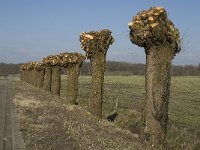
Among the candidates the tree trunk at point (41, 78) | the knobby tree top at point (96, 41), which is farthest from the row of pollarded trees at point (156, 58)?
the tree trunk at point (41, 78)

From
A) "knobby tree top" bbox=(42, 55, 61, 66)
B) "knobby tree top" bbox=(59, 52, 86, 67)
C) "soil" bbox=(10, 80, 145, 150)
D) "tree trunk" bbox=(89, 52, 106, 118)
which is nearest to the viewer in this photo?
"soil" bbox=(10, 80, 145, 150)

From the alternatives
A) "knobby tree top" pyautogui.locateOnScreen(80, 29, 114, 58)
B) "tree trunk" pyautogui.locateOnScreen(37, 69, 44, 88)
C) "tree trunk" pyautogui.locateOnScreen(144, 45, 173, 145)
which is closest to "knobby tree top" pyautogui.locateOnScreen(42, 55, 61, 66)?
"tree trunk" pyautogui.locateOnScreen(37, 69, 44, 88)

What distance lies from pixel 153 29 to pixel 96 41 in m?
7.42

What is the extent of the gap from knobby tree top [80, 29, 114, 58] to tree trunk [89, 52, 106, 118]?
12.5 inches

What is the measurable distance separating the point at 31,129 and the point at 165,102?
4177mm

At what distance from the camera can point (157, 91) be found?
13.0 meters

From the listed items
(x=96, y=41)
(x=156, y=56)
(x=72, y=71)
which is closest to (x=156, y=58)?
(x=156, y=56)

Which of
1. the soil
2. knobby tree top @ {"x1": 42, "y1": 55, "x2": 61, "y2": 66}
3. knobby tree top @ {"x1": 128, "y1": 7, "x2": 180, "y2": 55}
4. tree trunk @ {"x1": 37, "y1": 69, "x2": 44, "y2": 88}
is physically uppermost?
knobby tree top @ {"x1": 128, "y1": 7, "x2": 180, "y2": 55}

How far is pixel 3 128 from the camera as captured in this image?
13742 millimetres

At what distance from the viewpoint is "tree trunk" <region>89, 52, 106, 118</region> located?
63.0 feet

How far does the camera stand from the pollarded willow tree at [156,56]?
12578mm

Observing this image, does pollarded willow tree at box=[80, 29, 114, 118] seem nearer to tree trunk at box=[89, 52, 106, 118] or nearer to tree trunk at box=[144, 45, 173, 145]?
tree trunk at box=[89, 52, 106, 118]

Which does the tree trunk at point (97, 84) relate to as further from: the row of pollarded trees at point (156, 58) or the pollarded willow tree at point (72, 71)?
the pollarded willow tree at point (72, 71)

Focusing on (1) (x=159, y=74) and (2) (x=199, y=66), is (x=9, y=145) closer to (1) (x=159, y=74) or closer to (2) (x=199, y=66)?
(1) (x=159, y=74)
